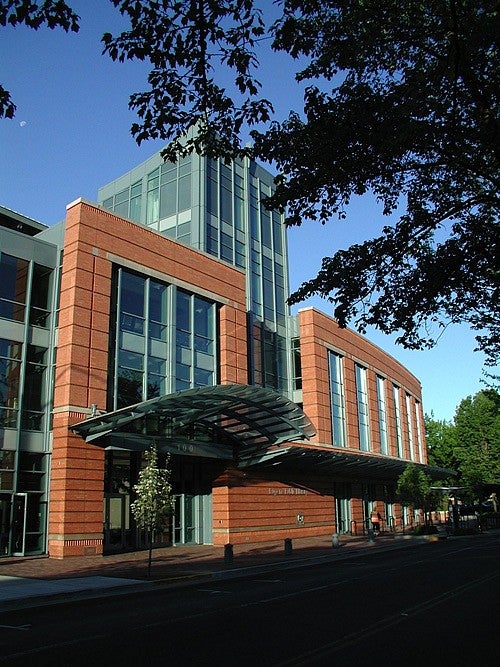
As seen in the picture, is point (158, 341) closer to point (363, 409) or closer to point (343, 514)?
point (343, 514)

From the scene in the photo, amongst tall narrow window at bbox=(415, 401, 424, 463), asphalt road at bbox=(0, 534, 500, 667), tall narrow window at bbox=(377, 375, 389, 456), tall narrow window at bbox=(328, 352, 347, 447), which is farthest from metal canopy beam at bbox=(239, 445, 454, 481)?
asphalt road at bbox=(0, 534, 500, 667)

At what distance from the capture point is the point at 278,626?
377 inches

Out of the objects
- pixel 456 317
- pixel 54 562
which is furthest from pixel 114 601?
pixel 456 317

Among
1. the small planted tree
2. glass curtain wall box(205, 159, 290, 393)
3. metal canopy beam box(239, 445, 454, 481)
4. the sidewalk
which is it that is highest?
glass curtain wall box(205, 159, 290, 393)

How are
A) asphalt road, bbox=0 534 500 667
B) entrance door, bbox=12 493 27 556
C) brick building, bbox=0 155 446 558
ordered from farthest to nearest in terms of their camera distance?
1. brick building, bbox=0 155 446 558
2. entrance door, bbox=12 493 27 556
3. asphalt road, bbox=0 534 500 667

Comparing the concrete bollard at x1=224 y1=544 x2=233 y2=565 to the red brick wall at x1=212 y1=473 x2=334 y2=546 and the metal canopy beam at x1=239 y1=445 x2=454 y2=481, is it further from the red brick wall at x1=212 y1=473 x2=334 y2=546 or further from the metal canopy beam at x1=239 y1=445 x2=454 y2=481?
the metal canopy beam at x1=239 y1=445 x2=454 y2=481

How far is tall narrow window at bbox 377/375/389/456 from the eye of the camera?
163 feet

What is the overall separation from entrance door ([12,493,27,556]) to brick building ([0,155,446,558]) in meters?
0.04

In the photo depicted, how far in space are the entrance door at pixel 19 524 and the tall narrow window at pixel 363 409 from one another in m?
27.0

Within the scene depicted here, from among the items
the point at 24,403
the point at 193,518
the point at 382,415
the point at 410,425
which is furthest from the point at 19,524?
the point at 410,425

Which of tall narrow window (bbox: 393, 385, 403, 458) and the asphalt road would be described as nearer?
the asphalt road

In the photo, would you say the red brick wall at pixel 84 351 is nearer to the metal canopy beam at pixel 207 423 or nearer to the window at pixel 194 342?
the metal canopy beam at pixel 207 423

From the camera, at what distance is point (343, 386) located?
1726 inches

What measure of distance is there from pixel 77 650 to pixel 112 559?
15.0 meters
